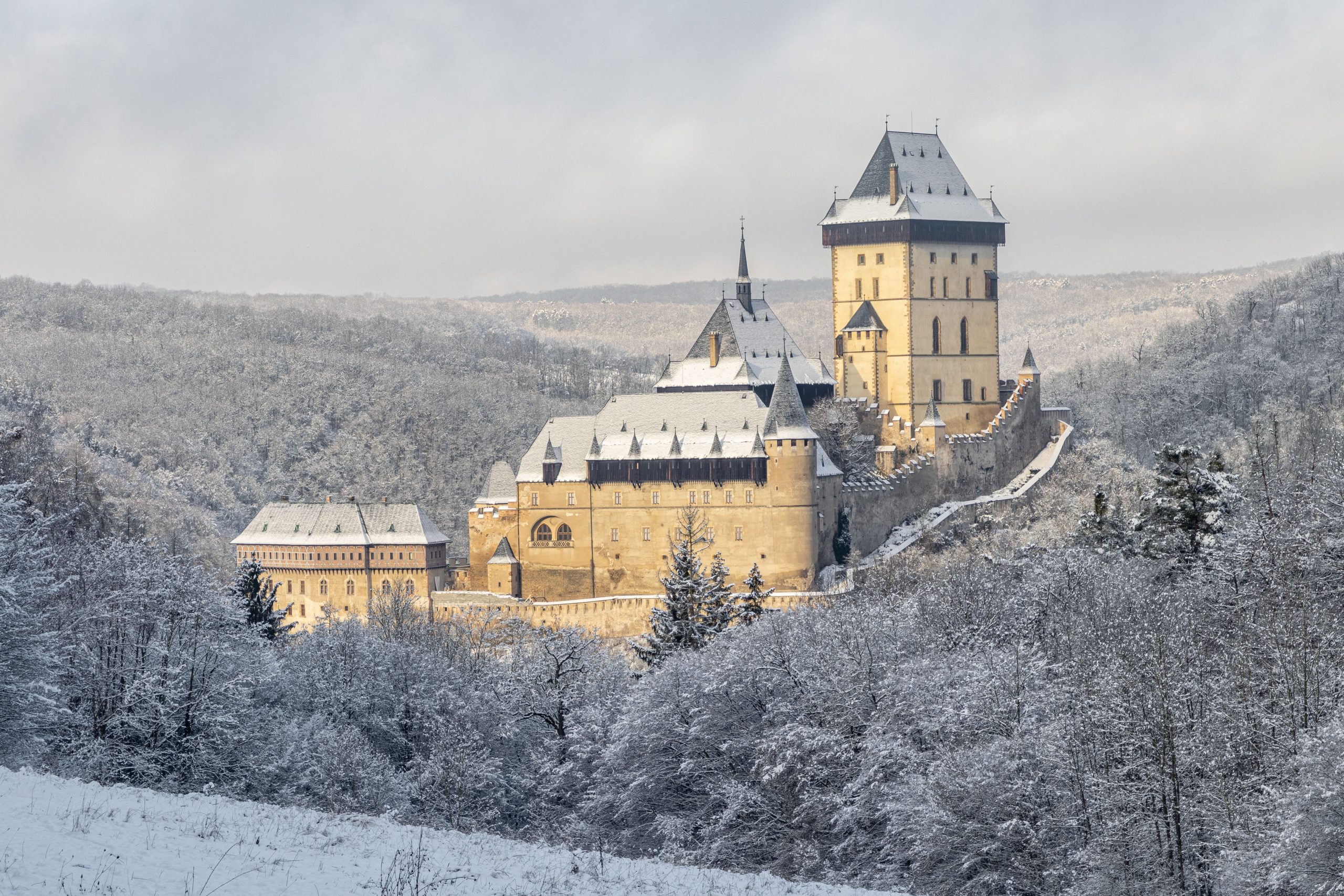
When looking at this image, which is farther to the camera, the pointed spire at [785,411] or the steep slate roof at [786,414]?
the pointed spire at [785,411]

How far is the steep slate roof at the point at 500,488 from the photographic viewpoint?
6669cm

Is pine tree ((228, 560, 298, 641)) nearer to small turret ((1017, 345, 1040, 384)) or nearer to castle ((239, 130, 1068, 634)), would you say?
castle ((239, 130, 1068, 634))

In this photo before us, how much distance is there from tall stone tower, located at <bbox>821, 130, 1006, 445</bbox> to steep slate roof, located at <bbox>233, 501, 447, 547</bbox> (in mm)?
18270

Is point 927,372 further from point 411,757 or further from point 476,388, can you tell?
point 476,388

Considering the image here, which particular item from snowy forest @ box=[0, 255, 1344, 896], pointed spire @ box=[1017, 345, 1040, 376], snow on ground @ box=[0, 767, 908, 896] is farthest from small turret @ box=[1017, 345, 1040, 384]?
snow on ground @ box=[0, 767, 908, 896]

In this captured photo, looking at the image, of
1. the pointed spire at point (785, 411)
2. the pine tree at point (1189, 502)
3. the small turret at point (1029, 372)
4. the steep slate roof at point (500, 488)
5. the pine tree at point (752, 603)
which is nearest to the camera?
the pine tree at point (1189, 502)

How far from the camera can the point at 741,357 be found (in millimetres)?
67688

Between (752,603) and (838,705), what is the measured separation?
15.1 meters

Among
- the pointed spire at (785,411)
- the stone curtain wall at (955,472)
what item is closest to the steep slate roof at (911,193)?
the stone curtain wall at (955,472)

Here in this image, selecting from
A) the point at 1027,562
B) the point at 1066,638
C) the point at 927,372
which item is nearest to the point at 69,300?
the point at 927,372

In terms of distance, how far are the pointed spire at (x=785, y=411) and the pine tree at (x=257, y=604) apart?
717 inches

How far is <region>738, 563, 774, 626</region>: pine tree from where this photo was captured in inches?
1912

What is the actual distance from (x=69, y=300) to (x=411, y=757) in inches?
6021

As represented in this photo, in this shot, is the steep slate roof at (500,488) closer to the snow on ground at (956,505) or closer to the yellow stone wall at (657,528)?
the yellow stone wall at (657,528)
